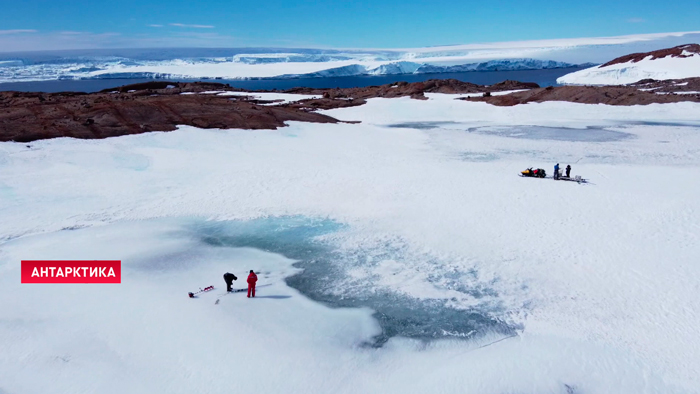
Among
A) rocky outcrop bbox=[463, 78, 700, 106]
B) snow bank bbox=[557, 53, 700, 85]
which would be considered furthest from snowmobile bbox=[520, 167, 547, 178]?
snow bank bbox=[557, 53, 700, 85]

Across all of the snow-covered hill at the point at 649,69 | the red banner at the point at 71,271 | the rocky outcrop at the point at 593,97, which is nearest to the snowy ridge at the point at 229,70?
the snow-covered hill at the point at 649,69

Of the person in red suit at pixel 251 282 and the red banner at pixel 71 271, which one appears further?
the red banner at pixel 71 271

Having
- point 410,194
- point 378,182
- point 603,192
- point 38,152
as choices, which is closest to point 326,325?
point 410,194

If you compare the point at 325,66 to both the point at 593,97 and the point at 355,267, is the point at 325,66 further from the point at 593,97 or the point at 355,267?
the point at 355,267

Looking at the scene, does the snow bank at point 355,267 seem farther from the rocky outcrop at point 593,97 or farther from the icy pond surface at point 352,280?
the rocky outcrop at point 593,97

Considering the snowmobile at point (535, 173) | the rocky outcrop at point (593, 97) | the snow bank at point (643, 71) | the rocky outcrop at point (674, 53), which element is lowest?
the snowmobile at point (535, 173)

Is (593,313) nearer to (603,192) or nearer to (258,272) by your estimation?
(258,272)
